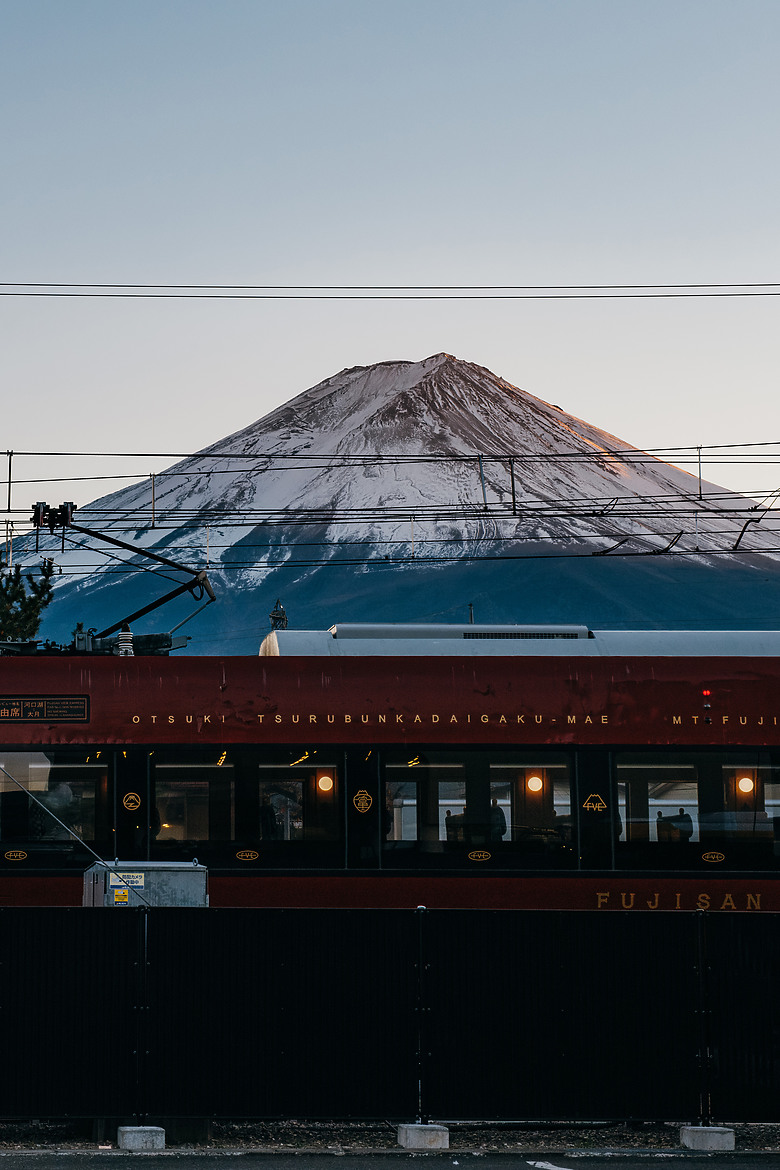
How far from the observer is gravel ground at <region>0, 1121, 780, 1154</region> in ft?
37.2

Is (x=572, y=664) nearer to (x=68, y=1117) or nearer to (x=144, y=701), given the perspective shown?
(x=144, y=701)

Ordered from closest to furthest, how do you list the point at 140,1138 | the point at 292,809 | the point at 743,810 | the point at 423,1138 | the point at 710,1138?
the point at 140,1138, the point at 423,1138, the point at 710,1138, the point at 292,809, the point at 743,810

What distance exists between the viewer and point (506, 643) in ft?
54.6

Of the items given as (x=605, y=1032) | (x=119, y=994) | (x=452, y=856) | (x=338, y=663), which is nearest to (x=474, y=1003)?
(x=605, y=1032)

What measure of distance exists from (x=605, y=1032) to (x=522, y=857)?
13.9 ft

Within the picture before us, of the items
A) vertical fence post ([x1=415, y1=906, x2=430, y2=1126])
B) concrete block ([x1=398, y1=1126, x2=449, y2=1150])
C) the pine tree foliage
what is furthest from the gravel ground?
the pine tree foliage

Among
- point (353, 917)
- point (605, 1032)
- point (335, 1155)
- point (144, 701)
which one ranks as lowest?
point (335, 1155)

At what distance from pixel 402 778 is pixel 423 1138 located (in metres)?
5.13

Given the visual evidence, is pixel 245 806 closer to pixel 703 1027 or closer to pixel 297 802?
pixel 297 802

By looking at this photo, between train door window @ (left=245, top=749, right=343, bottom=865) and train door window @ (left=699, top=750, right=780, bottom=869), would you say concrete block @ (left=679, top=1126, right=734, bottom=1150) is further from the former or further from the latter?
train door window @ (left=245, top=749, right=343, bottom=865)

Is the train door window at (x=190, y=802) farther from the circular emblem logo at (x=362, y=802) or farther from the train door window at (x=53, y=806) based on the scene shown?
the circular emblem logo at (x=362, y=802)

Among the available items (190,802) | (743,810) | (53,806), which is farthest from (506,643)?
(53,806)

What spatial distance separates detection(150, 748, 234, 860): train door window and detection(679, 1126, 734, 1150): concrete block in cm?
618

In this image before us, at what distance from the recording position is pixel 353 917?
1149cm
